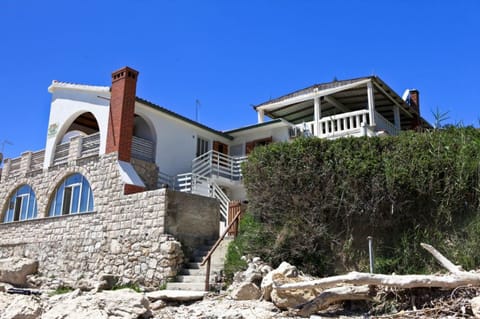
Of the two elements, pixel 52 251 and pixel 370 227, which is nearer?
pixel 370 227

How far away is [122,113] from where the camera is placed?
16141 millimetres

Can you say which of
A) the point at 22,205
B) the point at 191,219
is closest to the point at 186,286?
the point at 191,219

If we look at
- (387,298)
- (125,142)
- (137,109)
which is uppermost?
(137,109)

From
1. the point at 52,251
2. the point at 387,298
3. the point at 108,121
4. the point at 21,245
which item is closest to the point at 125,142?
the point at 108,121

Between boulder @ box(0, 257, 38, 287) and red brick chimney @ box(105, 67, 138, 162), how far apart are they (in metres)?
5.36

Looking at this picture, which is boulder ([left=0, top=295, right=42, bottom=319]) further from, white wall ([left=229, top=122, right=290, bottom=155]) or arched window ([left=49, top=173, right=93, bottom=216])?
white wall ([left=229, top=122, right=290, bottom=155])

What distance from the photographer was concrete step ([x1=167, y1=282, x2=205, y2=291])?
36.1 feet

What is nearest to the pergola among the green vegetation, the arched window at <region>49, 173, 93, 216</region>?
the green vegetation

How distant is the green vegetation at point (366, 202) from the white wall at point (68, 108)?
28.9ft

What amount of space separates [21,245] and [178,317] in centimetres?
1220

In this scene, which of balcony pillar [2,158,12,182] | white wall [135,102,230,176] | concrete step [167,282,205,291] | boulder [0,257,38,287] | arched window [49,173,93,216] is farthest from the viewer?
balcony pillar [2,158,12,182]

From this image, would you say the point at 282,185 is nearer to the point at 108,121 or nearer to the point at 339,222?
the point at 339,222

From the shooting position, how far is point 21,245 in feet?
59.8

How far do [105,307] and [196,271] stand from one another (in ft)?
12.4
